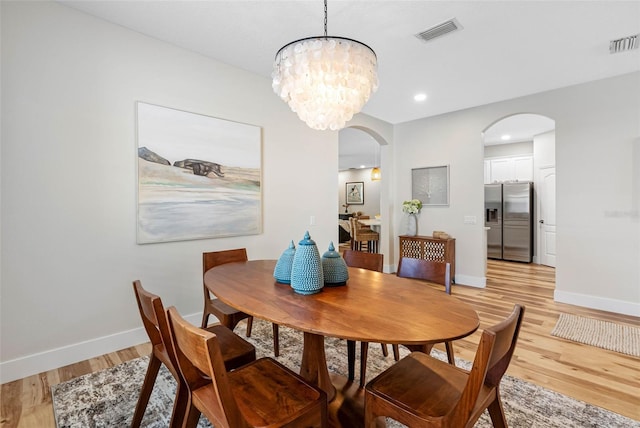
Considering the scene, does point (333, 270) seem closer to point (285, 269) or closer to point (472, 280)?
point (285, 269)

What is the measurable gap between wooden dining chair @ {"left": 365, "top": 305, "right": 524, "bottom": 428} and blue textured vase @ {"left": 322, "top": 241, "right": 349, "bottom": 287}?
517 millimetres

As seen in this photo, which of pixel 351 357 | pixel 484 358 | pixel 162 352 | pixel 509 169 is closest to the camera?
pixel 484 358

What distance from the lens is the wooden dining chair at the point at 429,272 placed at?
74.6 inches

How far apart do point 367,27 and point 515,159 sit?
5822mm

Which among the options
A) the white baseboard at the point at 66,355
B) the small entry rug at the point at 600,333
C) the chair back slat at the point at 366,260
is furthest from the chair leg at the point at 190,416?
the small entry rug at the point at 600,333

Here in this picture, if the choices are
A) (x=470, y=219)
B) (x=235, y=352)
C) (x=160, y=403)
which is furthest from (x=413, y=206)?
(x=160, y=403)

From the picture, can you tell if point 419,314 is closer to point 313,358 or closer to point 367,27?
point 313,358

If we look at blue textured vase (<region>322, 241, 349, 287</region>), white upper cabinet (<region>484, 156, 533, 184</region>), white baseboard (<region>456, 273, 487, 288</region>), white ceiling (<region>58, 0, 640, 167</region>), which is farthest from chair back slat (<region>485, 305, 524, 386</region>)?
white upper cabinet (<region>484, 156, 533, 184</region>)

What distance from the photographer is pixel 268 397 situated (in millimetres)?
1189

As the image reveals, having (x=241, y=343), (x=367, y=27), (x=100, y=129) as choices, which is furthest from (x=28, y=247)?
(x=367, y=27)

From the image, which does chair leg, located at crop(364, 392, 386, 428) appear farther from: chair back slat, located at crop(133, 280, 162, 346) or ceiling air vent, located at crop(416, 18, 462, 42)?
ceiling air vent, located at crop(416, 18, 462, 42)

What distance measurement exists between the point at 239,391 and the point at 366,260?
56.5 inches

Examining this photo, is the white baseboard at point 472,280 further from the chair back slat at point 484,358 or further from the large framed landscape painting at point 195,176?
the chair back slat at point 484,358

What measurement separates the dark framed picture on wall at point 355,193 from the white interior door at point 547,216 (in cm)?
554
